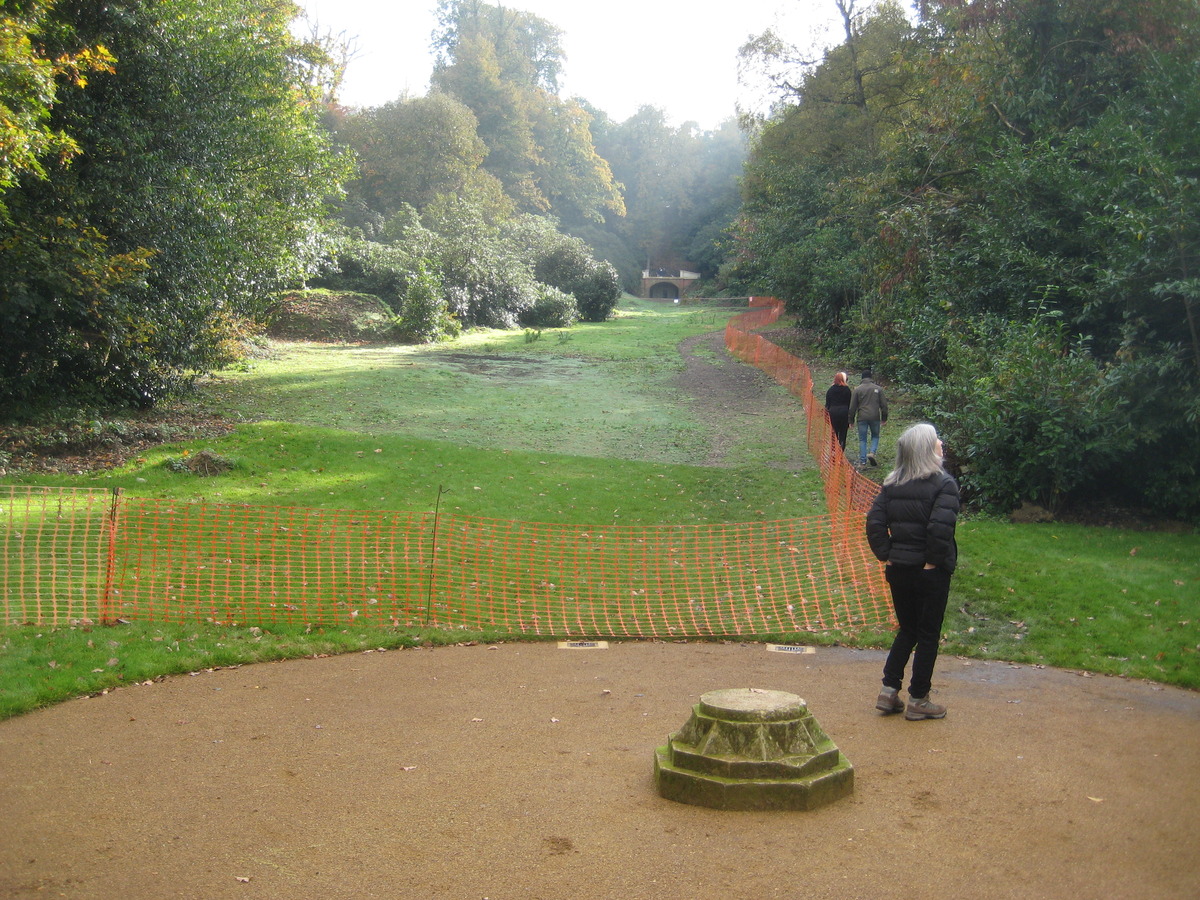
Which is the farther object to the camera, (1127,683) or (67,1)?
(67,1)

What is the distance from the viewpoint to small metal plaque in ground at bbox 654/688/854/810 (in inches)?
201

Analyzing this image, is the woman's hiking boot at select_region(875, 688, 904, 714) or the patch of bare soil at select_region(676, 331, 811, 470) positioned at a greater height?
the woman's hiking boot at select_region(875, 688, 904, 714)

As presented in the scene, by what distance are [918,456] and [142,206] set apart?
1607cm

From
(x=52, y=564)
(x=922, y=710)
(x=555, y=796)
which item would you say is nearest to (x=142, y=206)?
(x=52, y=564)

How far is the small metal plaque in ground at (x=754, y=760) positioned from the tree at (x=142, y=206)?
13.8 metres

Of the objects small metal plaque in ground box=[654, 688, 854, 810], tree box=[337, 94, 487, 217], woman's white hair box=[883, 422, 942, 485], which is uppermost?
tree box=[337, 94, 487, 217]

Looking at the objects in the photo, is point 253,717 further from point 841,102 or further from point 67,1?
point 841,102

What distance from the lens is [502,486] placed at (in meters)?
15.5

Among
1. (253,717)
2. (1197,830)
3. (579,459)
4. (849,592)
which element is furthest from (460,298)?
(1197,830)

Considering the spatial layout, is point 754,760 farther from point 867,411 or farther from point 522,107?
point 522,107

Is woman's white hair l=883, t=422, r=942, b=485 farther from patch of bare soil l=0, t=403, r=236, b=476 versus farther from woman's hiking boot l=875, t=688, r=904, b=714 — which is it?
patch of bare soil l=0, t=403, r=236, b=476

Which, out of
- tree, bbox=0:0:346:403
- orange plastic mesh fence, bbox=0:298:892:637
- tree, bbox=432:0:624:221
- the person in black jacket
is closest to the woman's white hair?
the person in black jacket

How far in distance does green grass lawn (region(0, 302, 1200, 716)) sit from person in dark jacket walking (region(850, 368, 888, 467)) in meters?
1.12

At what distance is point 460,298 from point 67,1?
2740cm
